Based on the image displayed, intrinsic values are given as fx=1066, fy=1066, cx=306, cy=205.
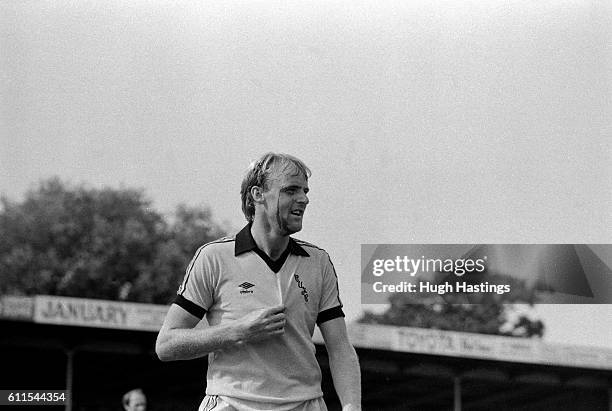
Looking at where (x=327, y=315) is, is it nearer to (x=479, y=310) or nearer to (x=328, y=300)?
(x=328, y=300)

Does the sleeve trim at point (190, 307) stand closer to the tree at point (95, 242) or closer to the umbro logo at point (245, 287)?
the umbro logo at point (245, 287)

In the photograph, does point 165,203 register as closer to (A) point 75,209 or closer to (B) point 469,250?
(A) point 75,209

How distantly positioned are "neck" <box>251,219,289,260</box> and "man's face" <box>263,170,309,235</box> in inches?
0.7

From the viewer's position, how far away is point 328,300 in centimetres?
225

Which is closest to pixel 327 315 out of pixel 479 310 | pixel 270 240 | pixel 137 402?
pixel 270 240

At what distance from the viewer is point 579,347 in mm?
4195

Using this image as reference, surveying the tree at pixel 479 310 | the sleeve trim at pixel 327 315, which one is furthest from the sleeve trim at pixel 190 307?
the tree at pixel 479 310

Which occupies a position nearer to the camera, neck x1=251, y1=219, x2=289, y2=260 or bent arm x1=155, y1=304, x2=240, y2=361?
bent arm x1=155, y1=304, x2=240, y2=361

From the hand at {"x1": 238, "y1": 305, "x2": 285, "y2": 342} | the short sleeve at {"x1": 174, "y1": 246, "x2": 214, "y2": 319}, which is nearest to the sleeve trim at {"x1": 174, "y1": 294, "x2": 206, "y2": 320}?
the short sleeve at {"x1": 174, "y1": 246, "x2": 214, "y2": 319}

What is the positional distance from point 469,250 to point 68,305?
1635 millimetres

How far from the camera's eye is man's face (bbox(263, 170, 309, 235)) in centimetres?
216

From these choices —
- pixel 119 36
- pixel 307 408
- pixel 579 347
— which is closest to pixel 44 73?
pixel 119 36

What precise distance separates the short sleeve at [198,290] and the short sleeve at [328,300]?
0.79 ft

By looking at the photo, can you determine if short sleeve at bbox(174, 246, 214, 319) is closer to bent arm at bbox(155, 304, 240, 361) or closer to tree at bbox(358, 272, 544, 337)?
bent arm at bbox(155, 304, 240, 361)
